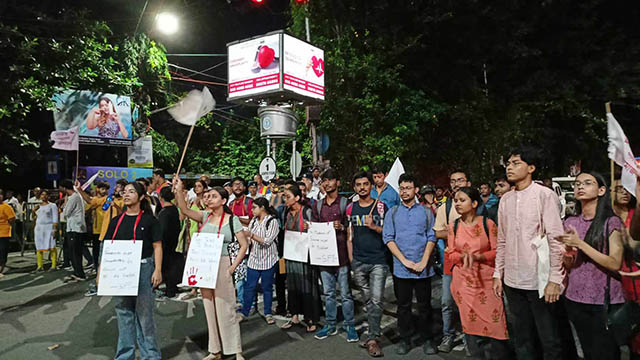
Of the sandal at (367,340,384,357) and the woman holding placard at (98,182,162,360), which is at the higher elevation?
the woman holding placard at (98,182,162,360)

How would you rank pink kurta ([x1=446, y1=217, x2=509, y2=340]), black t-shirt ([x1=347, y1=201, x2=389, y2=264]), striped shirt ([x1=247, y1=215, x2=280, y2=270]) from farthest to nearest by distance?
striped shirt ([x1=247, y1=215, x2=280, y2=270]) → black t-shirt ([x1=347, y1=201, x2=389, y2=264]) → pink kurta ([x1=446, y1=217, x2=509, y2=340])

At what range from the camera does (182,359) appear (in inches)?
195

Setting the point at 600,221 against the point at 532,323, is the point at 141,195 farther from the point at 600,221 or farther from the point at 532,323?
the point at 600,221

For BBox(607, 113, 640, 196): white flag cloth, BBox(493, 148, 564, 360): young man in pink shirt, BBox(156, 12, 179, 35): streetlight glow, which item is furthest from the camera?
BBox(156, 12, 179, 35): streetlight glow

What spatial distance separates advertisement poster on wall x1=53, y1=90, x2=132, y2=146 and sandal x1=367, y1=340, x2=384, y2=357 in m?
15.0

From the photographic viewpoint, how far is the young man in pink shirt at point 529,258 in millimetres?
3447

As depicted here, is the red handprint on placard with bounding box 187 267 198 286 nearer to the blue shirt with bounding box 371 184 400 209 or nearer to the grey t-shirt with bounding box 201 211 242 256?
the grey t-shirt with bounding box 201 211 242 256

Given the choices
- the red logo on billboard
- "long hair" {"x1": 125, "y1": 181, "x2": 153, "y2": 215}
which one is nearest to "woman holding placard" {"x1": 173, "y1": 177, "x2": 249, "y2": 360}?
"long hair" {"x1": 125, "y1": 181, "x2": 153, "y2": 215}

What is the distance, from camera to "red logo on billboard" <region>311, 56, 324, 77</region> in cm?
1844

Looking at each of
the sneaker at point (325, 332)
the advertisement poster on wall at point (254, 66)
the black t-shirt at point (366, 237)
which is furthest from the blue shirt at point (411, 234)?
the advertisement poster on wall at point (254, 66)

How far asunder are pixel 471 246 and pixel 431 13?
15.1m

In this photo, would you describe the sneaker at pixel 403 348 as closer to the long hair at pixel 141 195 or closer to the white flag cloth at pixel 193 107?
the long hair at pixel 141 195

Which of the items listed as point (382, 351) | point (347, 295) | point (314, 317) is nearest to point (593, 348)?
point (382, 351)

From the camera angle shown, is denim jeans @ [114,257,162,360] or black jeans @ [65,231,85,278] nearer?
denim jeans @ [114,257,162,360]
